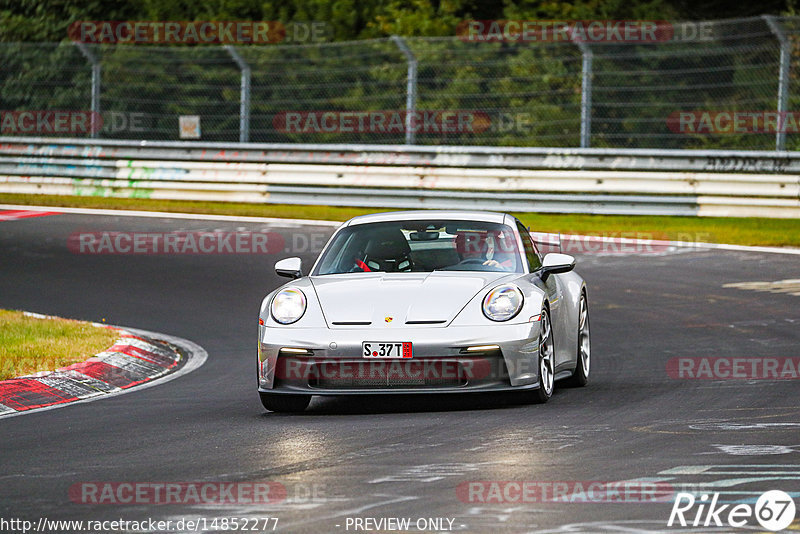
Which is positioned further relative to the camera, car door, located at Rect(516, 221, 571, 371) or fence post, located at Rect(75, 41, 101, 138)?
fence post, located at Rect(75, 41, 101, 138)

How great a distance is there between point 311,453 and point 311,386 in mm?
1455

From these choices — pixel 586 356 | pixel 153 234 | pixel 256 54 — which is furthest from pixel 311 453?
pixel 256 54

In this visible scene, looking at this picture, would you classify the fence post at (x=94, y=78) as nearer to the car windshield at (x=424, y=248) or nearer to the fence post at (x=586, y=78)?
the fence post at (x=586, y=78)

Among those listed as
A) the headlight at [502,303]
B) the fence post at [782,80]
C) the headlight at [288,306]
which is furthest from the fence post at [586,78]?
the headlight at [288,306]

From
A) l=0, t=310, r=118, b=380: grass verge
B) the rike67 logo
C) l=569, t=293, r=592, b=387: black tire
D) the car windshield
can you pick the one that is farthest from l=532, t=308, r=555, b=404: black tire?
l=0, t=310, r=118, b=380: grass verge

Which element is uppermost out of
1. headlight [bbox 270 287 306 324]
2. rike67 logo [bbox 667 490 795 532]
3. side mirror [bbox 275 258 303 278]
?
side mirror [bbox 275 258 303 278]

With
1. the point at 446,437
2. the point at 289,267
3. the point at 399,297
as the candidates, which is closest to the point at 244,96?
the point at 289,267

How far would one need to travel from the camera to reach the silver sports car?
8.34 metres

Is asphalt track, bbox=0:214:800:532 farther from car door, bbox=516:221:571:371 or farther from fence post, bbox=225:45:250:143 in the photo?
fence post, bbox=225:45:250:143

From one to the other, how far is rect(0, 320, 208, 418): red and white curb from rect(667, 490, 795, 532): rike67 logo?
473 centimetres

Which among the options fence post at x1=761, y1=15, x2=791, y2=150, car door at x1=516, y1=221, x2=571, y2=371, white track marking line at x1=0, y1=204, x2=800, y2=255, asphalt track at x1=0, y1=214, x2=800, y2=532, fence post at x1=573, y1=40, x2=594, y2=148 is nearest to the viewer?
asphalt track at x1=0, y1=214, x2=800, y2=532

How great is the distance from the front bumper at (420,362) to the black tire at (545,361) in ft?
0.66

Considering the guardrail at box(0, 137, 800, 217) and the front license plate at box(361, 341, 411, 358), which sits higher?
the guardrail at box(0, 137, 800, 217)

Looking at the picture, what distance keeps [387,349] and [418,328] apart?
22 cm
